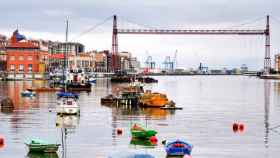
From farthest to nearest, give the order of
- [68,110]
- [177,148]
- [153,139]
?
1. [68,110]
2. [153,139]
3. [177,148]

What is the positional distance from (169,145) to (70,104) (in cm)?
2315

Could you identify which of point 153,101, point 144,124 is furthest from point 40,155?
point 153,101

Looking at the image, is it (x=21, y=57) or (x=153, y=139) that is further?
(x=21, y=57)

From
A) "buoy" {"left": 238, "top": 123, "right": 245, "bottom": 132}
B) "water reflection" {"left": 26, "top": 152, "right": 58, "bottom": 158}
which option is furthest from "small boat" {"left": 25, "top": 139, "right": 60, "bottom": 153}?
"buoy" {"left": 238, "top": 123, "right": 245, "bottom": 132}

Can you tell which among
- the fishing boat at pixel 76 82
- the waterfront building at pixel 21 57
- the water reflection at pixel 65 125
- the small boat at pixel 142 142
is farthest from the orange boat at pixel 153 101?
the waterfront building at pixel 21 57

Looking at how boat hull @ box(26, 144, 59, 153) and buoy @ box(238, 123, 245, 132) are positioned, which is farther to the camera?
buoy @ box(238, 123, 245, 132)

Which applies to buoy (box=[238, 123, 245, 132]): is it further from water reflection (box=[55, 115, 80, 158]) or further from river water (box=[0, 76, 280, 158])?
water reflection (box=[55, 115, 80, 158])

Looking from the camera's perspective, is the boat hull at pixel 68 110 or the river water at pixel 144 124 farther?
the boat hull at pixel 68 110

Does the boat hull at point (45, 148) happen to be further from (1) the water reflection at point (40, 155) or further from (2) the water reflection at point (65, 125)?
Answer: (2) the water reflection at point (65, 125)

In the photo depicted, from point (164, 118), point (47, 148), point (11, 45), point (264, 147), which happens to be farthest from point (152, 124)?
point (11, 45)

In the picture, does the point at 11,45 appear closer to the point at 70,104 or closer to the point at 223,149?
the point at 70,104

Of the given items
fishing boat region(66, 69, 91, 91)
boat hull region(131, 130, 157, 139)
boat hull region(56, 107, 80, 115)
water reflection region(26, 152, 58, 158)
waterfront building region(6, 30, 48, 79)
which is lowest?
water reflection region(26, 152, 58, 158)

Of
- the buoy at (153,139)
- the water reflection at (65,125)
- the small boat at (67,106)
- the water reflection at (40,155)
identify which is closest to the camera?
the water reflection at (40,155)

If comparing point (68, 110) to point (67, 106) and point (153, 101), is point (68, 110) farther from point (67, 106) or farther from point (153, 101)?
point (153, 101)
